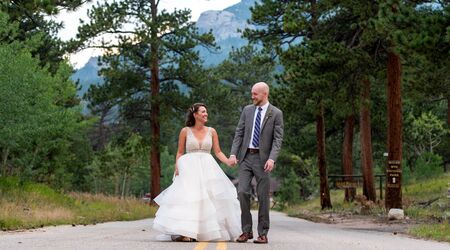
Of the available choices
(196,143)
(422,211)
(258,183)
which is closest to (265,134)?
(258,183)

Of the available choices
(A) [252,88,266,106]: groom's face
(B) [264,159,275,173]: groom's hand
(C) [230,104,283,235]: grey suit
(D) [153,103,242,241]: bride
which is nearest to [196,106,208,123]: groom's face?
(D) [153,103,242,241]: bride

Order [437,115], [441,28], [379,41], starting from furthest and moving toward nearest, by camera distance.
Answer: [437,115] < [379,41] < [441,28]

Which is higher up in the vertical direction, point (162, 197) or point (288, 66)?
point (288, 66)

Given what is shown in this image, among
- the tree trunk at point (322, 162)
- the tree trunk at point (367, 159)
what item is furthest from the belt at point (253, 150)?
the tree trunk at point (322, 162)

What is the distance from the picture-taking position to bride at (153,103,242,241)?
11297 mm

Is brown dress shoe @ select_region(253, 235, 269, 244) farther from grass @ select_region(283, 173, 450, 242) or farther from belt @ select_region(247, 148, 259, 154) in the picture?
grass @ select_region(283, 173, 450, 242)

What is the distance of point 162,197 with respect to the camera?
38.3 feet

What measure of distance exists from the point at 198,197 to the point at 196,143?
0.92m

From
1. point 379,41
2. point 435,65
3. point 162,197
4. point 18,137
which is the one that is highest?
point 379,41

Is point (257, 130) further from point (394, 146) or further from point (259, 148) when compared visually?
point (394, 146)

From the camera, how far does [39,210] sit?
18766mm

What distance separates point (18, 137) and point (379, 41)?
42.3ft

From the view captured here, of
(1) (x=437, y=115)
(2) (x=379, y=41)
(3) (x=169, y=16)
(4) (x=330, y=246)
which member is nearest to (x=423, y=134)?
(1) (x=437, y=115)

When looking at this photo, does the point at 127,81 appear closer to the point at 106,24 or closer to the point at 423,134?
the point at 106,24
